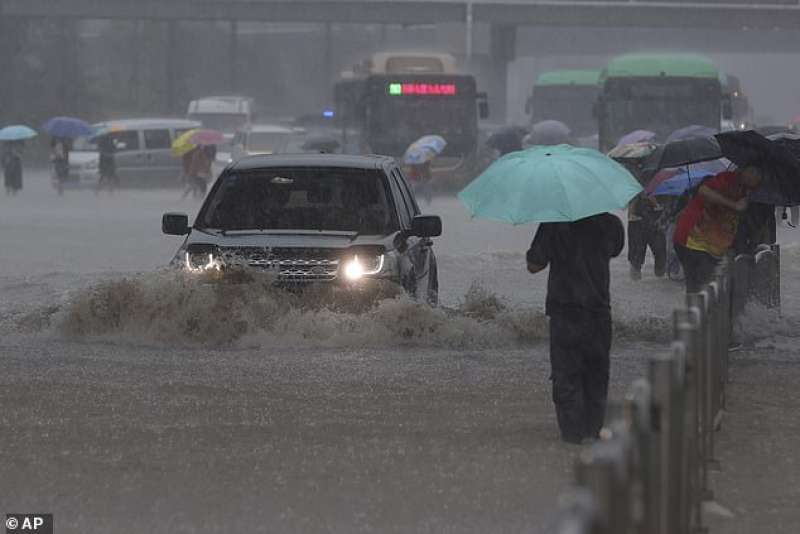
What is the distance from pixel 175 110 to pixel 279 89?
22.9m

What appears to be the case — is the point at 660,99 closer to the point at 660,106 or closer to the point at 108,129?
the point at 660,106

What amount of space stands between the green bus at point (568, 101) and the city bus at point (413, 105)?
54.8ft

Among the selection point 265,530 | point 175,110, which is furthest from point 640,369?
point 175,110

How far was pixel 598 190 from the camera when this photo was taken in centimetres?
983

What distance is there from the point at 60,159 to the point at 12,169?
113cm

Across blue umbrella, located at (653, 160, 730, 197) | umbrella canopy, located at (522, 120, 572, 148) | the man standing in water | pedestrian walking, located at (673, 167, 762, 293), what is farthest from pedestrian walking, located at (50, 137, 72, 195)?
the man standing in water

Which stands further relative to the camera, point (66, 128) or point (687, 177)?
point (66, 128)

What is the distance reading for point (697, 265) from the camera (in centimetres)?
1339

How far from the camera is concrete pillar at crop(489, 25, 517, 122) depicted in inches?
2975

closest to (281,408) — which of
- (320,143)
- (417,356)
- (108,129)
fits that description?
(417,356)

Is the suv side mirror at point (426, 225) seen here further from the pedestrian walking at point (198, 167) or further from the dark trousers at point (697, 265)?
the pedestrian walking at point (198, 167)

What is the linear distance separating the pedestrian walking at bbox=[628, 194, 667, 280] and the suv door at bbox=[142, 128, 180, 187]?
26103 mm

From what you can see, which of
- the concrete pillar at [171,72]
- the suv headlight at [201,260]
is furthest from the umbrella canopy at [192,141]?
the concrete pillar at [171,72]

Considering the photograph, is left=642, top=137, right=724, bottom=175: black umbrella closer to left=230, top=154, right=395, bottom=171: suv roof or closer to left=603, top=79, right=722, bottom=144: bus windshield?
left=230, top=154, right=395, bottom=171: suv roof
